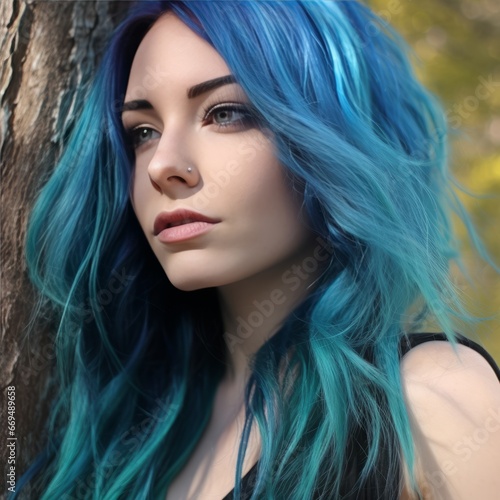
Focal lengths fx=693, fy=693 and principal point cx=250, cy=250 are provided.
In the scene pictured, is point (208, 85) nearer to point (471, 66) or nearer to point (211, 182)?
point (211, 182)

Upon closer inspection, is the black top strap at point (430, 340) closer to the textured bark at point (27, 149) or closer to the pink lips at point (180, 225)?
the pink lips at point (180, 225)

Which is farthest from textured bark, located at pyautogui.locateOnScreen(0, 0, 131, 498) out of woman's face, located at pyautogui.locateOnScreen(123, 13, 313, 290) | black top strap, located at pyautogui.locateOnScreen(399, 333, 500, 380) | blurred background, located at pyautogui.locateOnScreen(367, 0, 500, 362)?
blurred background, located at pyautogui.locateOnScreen(367, 0, 500, 362)

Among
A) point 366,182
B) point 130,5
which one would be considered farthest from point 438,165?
point 130,5

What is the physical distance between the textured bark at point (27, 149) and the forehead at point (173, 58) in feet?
0.88

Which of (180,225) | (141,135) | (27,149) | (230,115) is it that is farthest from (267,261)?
(27,149)

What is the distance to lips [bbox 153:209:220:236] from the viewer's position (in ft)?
4.72

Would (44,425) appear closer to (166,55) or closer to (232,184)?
(232,184)

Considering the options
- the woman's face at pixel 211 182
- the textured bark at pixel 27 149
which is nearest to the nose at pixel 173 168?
the woman's face at pixel 211 182

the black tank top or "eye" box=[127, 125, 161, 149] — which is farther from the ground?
"eye" box=[127, 125, 161, 149]

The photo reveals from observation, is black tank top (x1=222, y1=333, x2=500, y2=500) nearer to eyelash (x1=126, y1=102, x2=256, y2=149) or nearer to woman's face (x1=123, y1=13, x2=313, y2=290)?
woman's face (x1=123, y1=13, x2=313, y2=290)

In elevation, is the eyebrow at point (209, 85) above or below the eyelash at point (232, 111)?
above

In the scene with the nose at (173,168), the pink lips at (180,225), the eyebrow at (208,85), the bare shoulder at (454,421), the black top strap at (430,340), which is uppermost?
the eyebrow at (208,85)

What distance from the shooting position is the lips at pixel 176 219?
1.44m

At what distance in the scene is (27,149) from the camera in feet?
5.63
